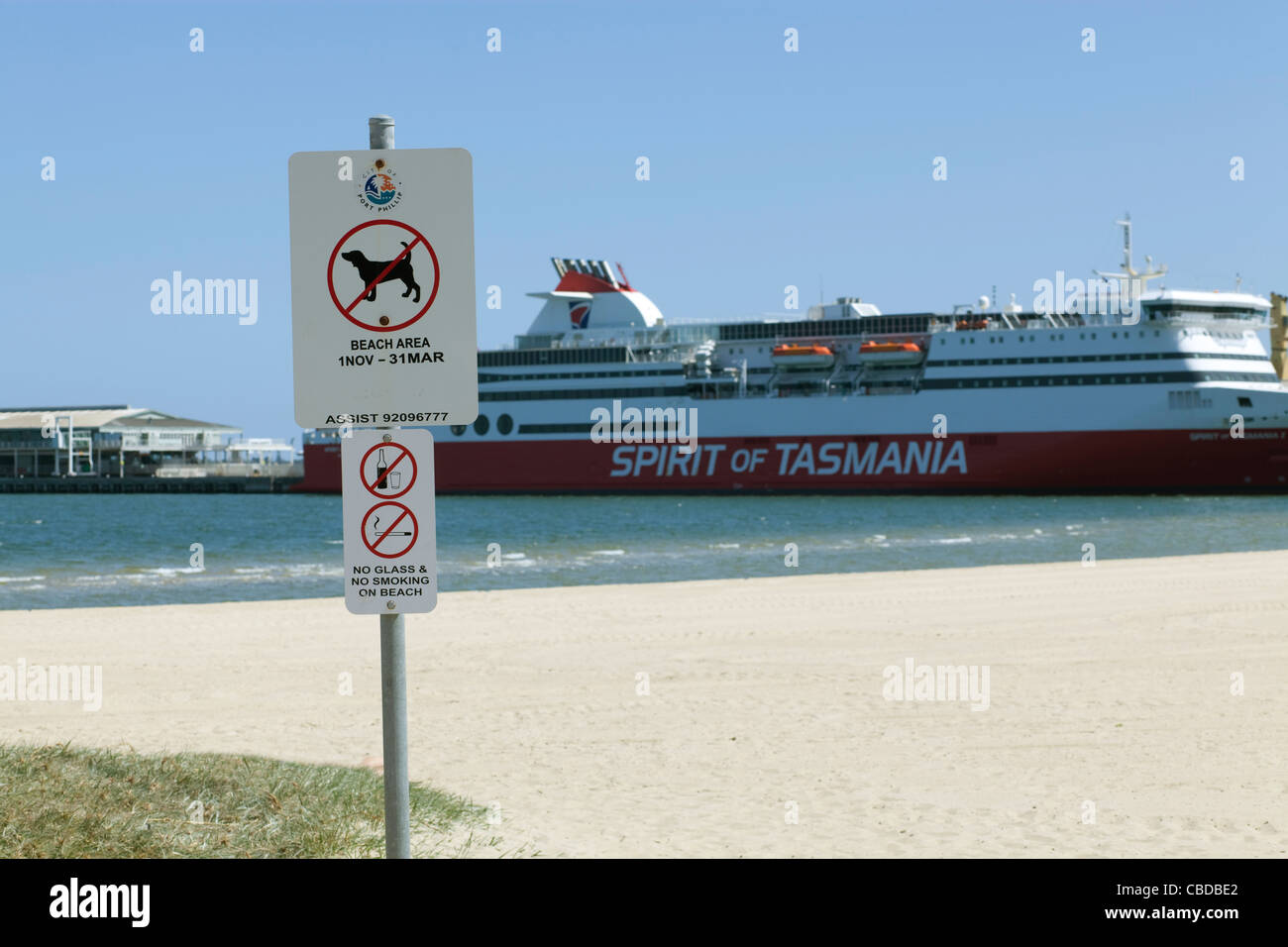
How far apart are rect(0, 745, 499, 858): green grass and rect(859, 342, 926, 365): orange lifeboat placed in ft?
194

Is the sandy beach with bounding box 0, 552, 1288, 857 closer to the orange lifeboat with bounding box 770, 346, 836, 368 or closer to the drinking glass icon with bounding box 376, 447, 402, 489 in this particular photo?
the drinking glass icon with bounding box 376, 447, 402, 489

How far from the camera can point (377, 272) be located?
10.8 feet

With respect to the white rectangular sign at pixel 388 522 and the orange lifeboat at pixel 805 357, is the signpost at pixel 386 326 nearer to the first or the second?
the white rectangular sign at pixel 388 522

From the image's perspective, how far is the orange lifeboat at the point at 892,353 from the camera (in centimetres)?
6438

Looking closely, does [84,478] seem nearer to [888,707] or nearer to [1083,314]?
[1083,314]

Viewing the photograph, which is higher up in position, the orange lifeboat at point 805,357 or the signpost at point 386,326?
the orange lifeboat at point 805,357

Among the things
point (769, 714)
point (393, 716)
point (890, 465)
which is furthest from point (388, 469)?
point (890, 465)

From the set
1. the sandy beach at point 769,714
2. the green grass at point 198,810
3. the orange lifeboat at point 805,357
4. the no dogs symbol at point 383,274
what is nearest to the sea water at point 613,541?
the orange lifeboat at point 805,357

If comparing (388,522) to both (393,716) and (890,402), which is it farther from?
(890,402)

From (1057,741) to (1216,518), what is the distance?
39750mm

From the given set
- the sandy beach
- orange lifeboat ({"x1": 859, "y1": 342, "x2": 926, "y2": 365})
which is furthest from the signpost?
orange lifeboat ({"x1": 859, "y1": 342, "x2": 926, "y2": 365})

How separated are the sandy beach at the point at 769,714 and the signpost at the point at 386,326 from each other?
129 inches
